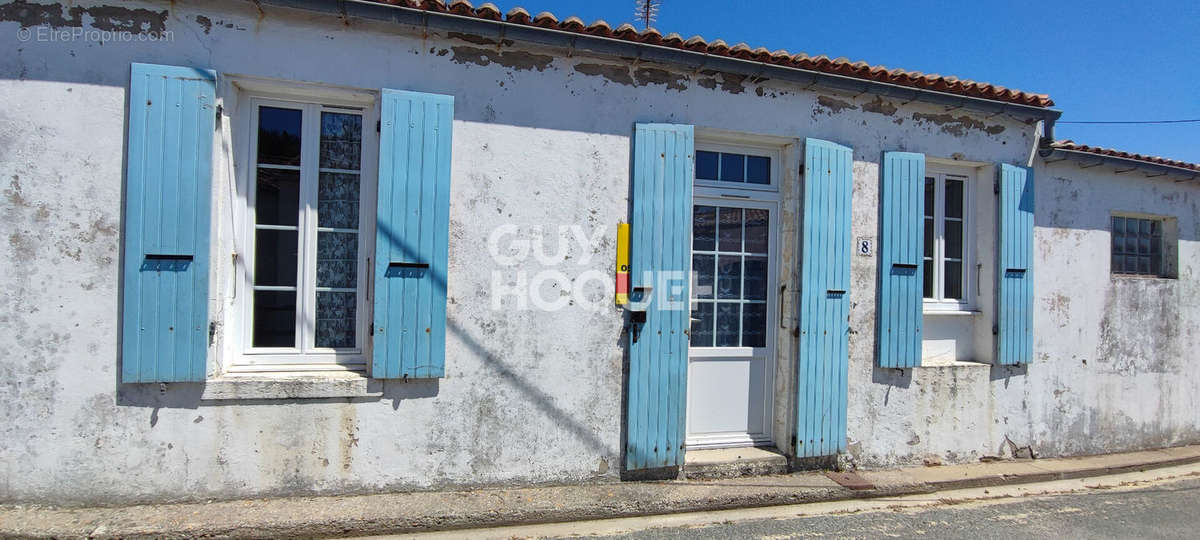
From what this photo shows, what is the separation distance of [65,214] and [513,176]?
2594 millimetres

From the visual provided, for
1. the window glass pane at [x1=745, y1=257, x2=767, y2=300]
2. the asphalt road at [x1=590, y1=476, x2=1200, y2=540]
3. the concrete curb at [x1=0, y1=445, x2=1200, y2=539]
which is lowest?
the asphalt road at [x1=590, y1=476, x2=1200, y2=540]

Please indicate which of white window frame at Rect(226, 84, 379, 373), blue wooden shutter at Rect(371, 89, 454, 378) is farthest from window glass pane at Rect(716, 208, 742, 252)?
white window frame at Rect(226, 84, 379, 373)

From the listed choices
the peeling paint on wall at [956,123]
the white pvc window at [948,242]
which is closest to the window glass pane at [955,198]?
the white pvc window at [948,242]

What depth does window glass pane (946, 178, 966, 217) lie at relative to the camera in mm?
5090

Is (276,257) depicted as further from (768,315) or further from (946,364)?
(946,364)

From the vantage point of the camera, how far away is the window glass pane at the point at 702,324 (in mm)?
4477

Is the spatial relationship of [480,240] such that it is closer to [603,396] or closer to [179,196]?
[603,396]

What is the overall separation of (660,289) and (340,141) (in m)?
2.41

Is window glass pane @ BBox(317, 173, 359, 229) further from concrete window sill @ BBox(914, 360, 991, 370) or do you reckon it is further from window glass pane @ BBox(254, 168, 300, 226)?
concrete window sill @ BBox(914, 360, 991, 370)

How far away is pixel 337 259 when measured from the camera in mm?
3828

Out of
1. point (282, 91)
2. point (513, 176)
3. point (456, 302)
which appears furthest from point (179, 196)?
point (513, 176)

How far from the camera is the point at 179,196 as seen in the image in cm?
340

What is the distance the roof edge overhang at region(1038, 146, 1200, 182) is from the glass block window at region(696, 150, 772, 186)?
8.68 feet

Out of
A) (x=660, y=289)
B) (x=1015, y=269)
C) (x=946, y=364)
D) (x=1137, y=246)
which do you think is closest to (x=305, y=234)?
(x=660, y=289)
